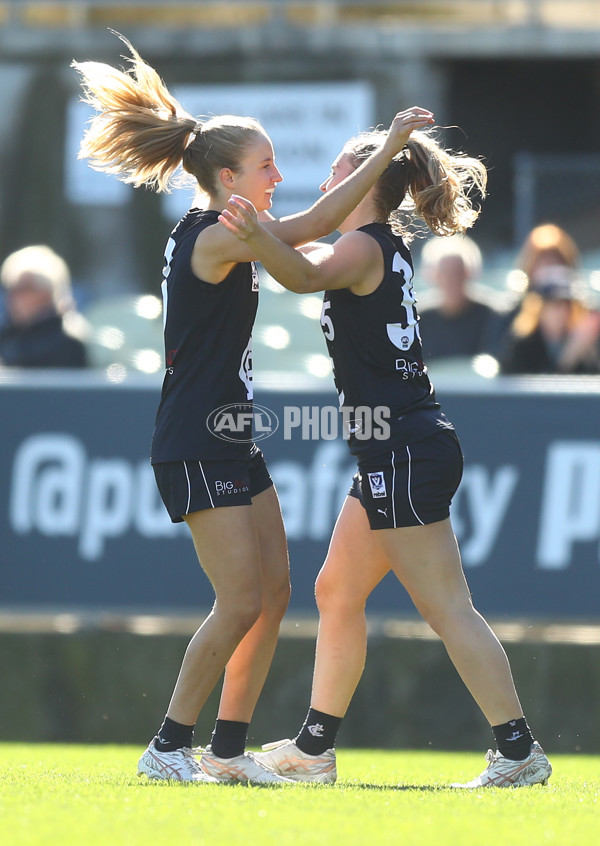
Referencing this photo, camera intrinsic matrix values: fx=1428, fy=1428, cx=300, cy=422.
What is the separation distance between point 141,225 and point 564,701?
738 cm

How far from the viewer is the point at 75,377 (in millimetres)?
7199

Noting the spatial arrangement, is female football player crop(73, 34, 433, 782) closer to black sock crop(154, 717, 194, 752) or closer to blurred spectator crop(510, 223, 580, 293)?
black sock crop(154, 717, 194, 752)

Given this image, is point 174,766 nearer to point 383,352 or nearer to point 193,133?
point 383,352

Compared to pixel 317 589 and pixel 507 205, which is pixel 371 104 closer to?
pixel 507 205

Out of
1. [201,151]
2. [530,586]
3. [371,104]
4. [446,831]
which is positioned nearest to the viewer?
[446,831]

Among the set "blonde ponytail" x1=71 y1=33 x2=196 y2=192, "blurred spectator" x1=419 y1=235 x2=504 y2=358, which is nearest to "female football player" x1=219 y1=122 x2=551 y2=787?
"blonde ponytail" x1=71 y1=33 x2=196 y2=192

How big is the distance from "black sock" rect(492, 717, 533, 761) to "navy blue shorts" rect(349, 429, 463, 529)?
0.69 metres

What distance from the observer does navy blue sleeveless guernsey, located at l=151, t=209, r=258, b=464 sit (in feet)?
14.6

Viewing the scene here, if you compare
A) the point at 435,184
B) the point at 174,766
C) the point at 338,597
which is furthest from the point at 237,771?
the point at 435,184

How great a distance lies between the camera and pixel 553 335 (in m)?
8.11

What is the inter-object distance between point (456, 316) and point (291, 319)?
209 centimetres

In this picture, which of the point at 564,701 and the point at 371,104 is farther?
the point at 371,104

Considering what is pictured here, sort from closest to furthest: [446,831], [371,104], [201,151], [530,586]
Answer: [446,831]
[201,151]
[530,586]
[371,104]

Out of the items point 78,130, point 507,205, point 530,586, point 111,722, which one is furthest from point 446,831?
point 78,130
